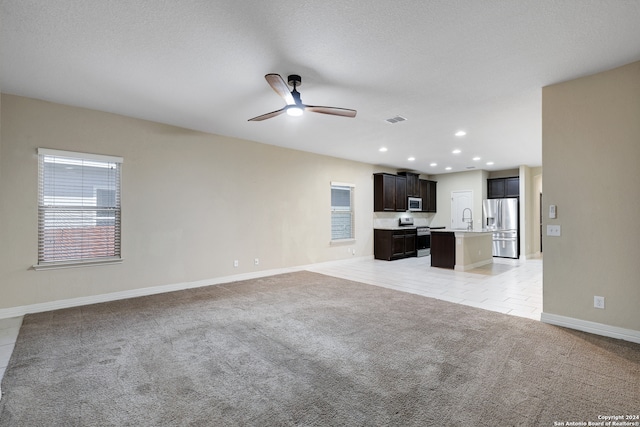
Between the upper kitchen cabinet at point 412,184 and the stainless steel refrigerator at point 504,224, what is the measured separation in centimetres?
211

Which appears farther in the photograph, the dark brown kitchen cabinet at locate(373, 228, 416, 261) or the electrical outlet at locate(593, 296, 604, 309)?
the dark brown kitchen cabinet at locate(373, 228, 416, 261)

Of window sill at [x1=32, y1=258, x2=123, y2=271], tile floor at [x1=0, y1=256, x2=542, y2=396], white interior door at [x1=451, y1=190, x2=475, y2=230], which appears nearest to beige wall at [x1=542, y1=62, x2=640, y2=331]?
tile floor at [x1=0, y1=256, x2=542, y2=396]

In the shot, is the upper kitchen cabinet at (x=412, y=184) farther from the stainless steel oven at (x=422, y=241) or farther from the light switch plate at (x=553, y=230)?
the light switch plate at (x=553, y=230)

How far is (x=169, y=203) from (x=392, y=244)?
18.7ft

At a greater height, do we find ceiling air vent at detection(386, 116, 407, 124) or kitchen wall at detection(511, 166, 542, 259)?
ceiling air vent at detection(386, 116, 407, 124)

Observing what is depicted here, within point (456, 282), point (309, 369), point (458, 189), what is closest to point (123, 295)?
point (309, 369)

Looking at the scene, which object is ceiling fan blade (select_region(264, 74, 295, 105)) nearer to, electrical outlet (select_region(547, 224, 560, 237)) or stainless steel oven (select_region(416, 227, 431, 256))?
electrical outlet (select_region(547, 224, 560, 237))

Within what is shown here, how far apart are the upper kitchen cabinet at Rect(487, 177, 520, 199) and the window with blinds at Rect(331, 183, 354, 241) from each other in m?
4.74

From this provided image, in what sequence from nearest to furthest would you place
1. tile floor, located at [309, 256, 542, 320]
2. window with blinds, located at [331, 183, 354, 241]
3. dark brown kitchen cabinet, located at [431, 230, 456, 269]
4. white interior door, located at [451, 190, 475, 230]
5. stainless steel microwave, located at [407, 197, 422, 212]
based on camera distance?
tile floor, located at [309, 256, 542, 320]
dark brown kitchen cabinet, located at [431, 230, 456, 269]
window with blinds, located at [331, 183, 354, 241]
stainless steel microwave, located at [407, 197, 422, 212]
white interior door, located at [451, 190, 475, 230]

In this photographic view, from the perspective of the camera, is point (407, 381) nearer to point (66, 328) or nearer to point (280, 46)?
point (280, 46)

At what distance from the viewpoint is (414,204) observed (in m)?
9.70

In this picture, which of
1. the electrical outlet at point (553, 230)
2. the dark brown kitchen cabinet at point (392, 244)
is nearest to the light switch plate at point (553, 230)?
the electrical outlet at point (553, 230)

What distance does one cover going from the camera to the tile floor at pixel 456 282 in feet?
12.8

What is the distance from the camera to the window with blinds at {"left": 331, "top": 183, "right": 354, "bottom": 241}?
7.76 meters
